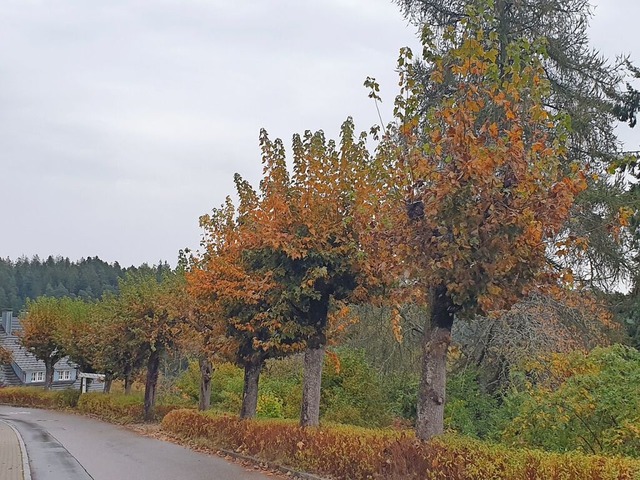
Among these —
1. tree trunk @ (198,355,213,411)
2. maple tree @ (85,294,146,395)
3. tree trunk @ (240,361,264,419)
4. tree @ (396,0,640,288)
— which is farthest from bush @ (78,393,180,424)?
tree @ (396,0,640,288)

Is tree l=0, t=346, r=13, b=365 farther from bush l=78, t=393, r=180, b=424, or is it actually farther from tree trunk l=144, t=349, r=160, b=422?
tree trunk l=144, t=349, r=160, b=422

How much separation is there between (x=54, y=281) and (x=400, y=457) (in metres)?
104

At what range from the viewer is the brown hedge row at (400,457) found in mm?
6965

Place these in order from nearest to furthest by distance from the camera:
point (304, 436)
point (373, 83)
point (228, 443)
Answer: point (373, 83)
point (304, 436)
point (228, 443)

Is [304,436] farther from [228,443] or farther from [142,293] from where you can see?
[142,293]

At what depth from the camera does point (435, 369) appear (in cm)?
940

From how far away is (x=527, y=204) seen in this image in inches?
338

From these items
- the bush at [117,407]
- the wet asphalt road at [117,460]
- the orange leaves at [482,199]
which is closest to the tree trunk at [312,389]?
the wet asphalt road at [117,460]

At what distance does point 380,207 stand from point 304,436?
14.9 ft

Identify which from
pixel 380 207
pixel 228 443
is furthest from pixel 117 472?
pixel 380 207

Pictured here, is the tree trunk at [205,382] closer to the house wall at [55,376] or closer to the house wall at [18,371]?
the house wall at [55,376]

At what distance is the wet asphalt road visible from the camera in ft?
42.2

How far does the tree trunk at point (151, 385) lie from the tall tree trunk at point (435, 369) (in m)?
20.1

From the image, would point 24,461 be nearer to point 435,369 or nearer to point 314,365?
point 314,365
